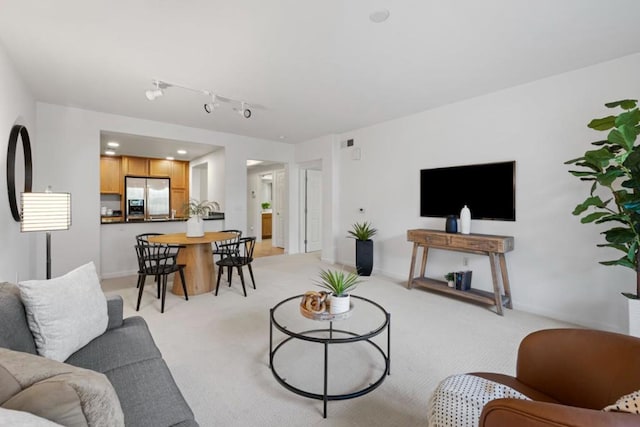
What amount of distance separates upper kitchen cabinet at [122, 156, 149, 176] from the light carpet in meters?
4.18

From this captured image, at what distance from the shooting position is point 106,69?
294 centimetres

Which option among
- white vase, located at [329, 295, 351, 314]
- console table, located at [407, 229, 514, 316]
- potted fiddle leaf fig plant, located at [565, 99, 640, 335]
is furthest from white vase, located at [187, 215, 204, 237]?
potted fiddle leaf fig plant, located at [565, 99, 640, 335]

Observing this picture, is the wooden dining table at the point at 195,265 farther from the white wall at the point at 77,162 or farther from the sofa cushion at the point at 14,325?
the sofa cushion at the point at 14,325

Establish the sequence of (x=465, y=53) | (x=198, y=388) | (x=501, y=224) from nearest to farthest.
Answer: (x=198, y=388)
(x=465, y=53)
(x=501, y=224)

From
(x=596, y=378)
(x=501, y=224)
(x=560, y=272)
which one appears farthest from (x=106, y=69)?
(x=560, y=272)

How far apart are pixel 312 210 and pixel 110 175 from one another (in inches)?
196

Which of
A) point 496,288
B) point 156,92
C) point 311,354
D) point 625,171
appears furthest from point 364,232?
point 156,92

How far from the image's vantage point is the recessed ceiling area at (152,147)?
16.4ft

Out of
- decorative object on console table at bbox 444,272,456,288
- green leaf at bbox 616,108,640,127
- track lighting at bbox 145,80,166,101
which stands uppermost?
track lighting at bbox 145,80,166,101

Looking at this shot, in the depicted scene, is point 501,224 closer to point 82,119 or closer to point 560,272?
point 560,272

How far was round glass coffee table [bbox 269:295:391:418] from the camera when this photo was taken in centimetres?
176

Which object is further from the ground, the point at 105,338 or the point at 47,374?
the point at 47,374

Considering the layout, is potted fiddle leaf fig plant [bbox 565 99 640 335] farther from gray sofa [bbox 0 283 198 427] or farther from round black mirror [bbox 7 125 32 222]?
round black mirror [bbox 7 125 32 222]

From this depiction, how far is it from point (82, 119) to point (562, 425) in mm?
5696
